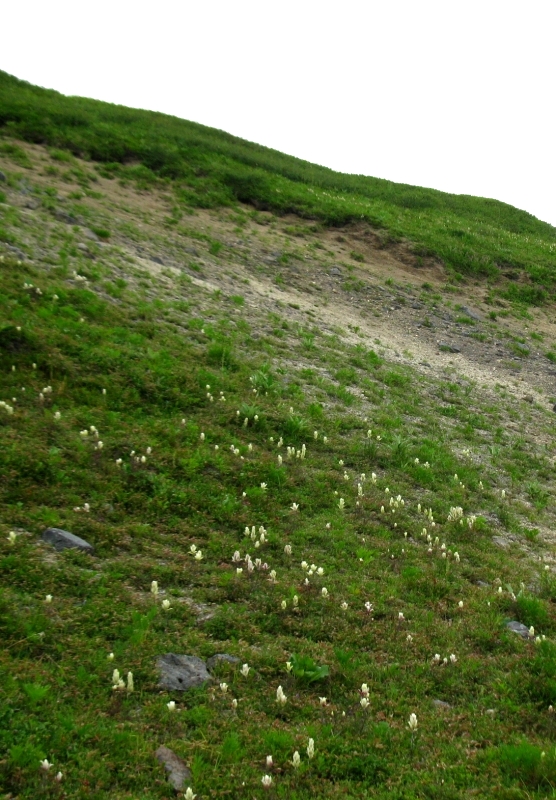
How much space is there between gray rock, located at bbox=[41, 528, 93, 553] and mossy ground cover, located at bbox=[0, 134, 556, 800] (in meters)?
Answer: 0.13

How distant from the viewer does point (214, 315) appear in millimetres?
19094

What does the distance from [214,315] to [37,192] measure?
351 inches

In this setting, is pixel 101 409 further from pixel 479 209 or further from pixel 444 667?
pixel 479 209

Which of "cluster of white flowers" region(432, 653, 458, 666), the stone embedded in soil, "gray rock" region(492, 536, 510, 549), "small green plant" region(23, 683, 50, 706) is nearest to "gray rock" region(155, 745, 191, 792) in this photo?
"small green plant" region(23, 683, 50, 706)

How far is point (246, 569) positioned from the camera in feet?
29.7

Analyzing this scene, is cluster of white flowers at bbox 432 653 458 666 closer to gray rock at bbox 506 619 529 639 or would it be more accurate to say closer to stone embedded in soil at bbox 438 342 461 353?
gray rock at bbox 506 619 529 639

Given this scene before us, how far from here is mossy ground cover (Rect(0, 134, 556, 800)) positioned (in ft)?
19.3

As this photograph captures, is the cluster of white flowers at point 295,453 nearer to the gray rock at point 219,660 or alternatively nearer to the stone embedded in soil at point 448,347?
the gray rock at point 219,660

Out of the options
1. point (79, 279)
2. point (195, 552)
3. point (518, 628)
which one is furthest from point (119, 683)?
point (79, 279)

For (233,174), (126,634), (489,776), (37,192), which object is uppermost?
(233,174)

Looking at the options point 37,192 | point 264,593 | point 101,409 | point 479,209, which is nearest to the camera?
point 264,593

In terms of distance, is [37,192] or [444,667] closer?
[444,667]

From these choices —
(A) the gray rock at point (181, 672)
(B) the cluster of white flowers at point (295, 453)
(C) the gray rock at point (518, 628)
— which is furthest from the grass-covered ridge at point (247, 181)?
(A) the gray rock at point (181, 672)

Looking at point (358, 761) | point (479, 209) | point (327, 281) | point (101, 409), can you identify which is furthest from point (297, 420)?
point (479, 209)
